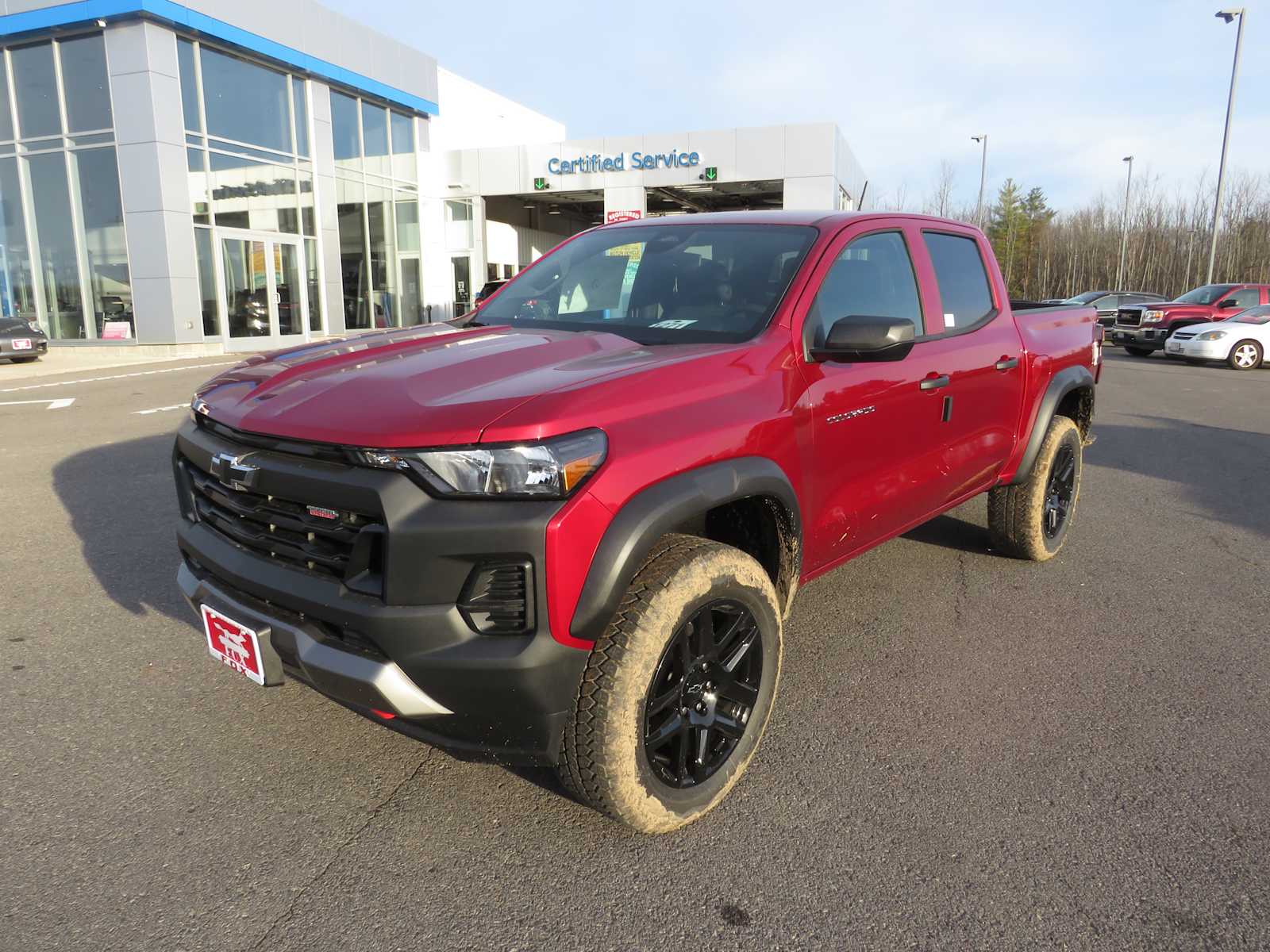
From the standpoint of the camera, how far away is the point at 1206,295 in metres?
20.1

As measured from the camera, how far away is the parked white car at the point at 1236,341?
17.7m

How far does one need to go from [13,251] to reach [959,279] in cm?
2258

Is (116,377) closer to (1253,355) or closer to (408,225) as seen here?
(408,225)

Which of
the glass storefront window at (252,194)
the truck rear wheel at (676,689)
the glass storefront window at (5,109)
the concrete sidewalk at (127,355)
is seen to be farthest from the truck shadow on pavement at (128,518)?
the glass storefront window at (5,109)

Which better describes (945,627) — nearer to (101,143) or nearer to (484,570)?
(484,570)

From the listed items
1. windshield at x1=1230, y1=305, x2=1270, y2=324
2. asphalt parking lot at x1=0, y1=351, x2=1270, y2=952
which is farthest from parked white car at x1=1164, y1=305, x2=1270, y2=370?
asphalt parking lot at x1=0, y1=351, x2=1270, y2=952

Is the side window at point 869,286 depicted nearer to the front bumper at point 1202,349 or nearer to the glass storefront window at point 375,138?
the front bumper at point 1202,349

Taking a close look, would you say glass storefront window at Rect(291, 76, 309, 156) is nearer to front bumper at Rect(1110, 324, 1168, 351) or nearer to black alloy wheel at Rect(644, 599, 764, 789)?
front bumper at Rect(1110, 324, 1168, 351)

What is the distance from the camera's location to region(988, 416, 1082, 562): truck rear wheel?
454cm

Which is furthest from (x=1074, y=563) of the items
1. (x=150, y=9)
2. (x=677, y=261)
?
(x=150, y=9)

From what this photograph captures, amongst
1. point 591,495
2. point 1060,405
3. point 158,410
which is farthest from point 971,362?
point 158,410

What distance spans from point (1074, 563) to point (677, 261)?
3.09m

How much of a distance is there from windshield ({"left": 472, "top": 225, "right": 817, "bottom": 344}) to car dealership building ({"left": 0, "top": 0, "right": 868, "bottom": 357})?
52.7 ft

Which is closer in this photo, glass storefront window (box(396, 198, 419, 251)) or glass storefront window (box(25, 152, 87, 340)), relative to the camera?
glass storefront window (box(25, 152, 87, 340))
